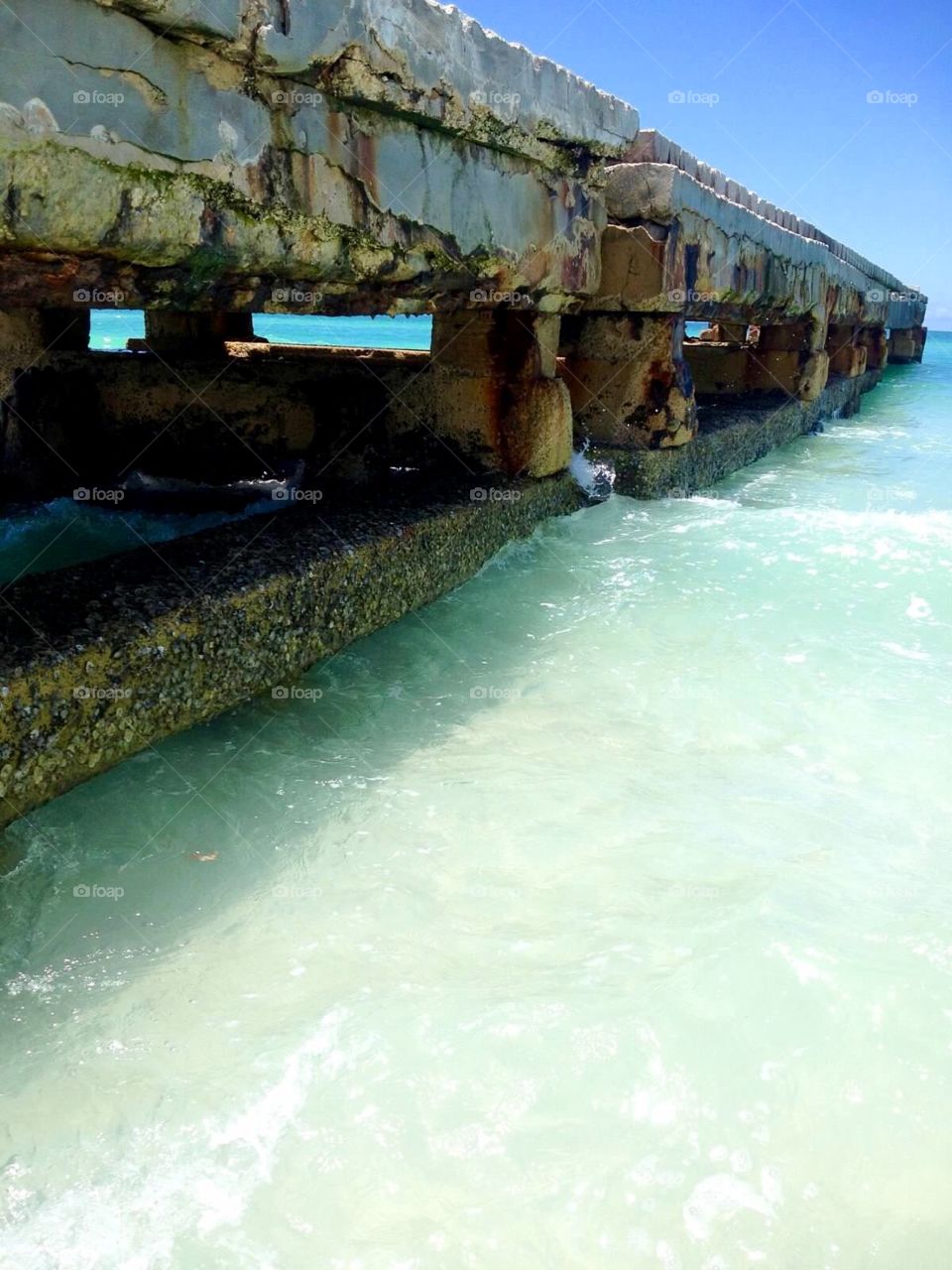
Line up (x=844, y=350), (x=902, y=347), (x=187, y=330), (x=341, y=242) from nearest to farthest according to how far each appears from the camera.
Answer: (x=341, y=242), (x=187, y=330), (x=844, y=350), (x=902, y=347)

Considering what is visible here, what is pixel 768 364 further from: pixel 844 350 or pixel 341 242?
pixel 341 242

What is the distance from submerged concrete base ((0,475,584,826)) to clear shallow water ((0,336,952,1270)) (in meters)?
0.12

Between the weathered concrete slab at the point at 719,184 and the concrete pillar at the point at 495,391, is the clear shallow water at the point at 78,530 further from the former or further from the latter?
the weathered concrete slab at the point at 719,184

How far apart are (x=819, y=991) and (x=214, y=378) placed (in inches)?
162

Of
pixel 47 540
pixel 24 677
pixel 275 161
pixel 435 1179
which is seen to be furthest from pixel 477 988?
pixel 47 540

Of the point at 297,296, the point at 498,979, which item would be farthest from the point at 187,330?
the point at 498,979

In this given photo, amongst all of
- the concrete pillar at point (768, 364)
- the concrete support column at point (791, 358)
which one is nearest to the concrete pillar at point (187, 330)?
the concrete pillar at point (768, 364)

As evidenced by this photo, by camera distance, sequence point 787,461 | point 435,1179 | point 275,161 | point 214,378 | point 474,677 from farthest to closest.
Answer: point 787,461 → point 214,378 → point 474,677 → point 275,161 → point 435,1179

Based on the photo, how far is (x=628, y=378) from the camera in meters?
6.00

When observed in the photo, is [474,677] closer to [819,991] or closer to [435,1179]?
[819,991]

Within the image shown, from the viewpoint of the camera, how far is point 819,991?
210cm

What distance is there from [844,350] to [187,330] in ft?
32.7

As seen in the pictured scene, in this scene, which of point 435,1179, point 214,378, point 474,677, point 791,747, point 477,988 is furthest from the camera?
point 214,378

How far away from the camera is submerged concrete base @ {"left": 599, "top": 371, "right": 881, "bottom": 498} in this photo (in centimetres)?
604
